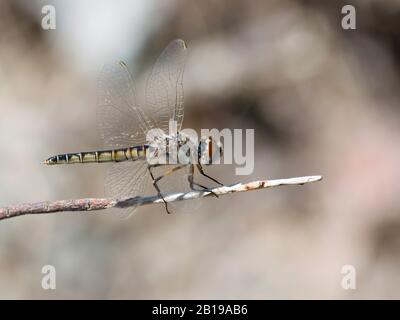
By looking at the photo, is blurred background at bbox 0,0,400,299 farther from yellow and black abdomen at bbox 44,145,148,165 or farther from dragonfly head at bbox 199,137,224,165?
dragonfly head at bbox 199,137,224,165

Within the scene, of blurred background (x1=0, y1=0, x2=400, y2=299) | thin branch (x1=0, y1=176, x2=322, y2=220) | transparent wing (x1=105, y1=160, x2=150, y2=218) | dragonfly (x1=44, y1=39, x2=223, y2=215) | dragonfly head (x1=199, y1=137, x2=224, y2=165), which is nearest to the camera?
thin branch (x1=0, y1=176, x2=322, y2=220)

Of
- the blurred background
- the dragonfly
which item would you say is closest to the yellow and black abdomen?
the dragonfly

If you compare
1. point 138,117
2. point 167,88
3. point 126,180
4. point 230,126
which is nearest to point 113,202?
point 126,180

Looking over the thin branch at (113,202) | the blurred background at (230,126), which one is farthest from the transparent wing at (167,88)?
the blurred background at (230,126)

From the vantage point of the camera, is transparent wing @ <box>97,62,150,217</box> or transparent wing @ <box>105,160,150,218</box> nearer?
transparent wing @ <box>105,160,150,218</box>

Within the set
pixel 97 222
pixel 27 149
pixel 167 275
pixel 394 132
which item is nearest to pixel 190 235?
pixel 167 275

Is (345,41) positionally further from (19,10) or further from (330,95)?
(19,10)

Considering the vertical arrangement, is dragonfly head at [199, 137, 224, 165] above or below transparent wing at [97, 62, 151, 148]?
below
